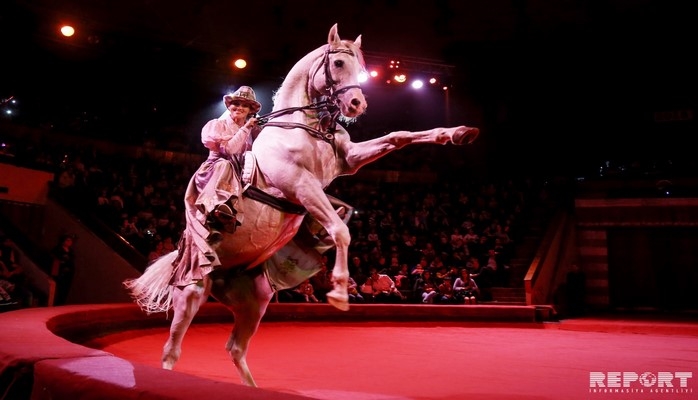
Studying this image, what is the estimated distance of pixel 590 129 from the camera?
19375 mm

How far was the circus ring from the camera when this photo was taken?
2.29m

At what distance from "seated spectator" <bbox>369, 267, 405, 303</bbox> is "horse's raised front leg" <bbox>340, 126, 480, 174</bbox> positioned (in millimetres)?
7916

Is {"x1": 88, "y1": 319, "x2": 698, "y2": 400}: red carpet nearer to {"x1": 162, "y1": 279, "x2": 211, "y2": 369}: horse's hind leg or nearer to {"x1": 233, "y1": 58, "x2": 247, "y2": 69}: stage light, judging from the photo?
{"x1": 162, "y1": 279, "x2": 211, "y2": 369}: horse's hind leg

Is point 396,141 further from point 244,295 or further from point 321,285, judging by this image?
point 321,285

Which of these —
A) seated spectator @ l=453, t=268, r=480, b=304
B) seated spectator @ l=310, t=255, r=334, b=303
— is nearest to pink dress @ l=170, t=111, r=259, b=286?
seated spectator @ l=310, t=255, r=334, b=303

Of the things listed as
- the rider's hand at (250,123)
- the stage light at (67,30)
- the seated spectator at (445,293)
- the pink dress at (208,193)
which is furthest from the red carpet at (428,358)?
the stage light at (67,30)

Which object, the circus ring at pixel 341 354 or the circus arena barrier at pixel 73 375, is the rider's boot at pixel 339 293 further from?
the circus arena barrier at pixel 73 375

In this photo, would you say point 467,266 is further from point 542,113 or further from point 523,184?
point 542,113

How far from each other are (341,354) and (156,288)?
7.72 feet

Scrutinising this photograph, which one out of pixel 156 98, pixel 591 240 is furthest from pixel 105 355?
pixel 156 98

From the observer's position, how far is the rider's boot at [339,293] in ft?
9.98

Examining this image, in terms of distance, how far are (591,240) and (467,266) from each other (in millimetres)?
4709

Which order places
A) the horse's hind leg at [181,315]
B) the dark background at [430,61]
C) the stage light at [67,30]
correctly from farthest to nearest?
the dark background at [430,61], the stage light at [67,30], the horse's hind leg at [181,315]

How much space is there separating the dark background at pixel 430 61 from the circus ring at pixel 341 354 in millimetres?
9368
